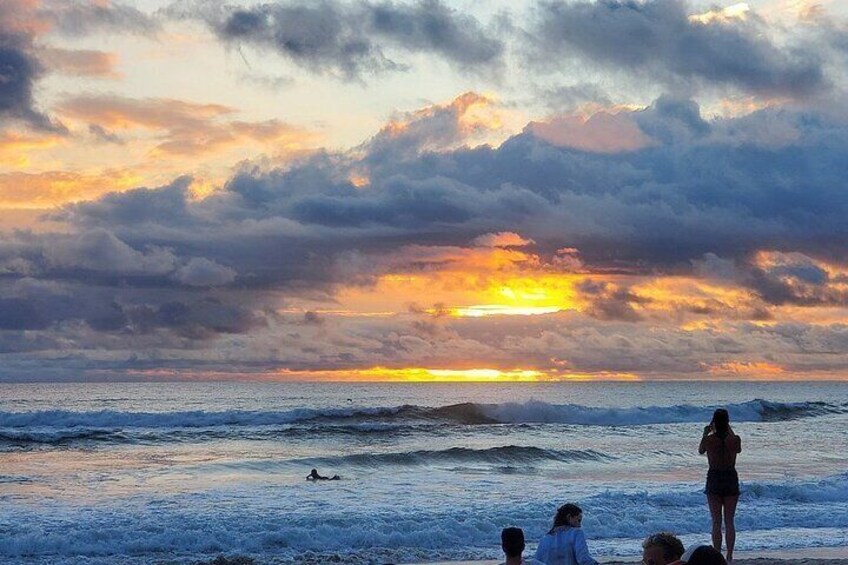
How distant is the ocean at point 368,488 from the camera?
714 inches

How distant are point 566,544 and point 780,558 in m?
8.58

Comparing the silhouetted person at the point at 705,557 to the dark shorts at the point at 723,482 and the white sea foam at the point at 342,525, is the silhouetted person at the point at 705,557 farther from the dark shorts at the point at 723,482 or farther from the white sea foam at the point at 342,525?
the white sea foam at the point at 342,525

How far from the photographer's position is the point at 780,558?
1619cm

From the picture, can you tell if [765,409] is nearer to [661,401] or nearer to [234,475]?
[661,401]

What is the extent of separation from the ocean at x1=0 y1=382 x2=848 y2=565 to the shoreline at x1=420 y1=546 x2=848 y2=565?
570 millimetres

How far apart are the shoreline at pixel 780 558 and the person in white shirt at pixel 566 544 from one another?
6.95 m

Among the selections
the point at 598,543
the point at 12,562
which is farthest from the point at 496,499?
the point at 12,562

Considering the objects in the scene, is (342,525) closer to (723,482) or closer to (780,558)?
(780,558)

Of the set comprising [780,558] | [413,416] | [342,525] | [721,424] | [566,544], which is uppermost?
[721,424]

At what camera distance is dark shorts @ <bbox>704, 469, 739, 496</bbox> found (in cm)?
1270

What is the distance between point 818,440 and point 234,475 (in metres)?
28.6

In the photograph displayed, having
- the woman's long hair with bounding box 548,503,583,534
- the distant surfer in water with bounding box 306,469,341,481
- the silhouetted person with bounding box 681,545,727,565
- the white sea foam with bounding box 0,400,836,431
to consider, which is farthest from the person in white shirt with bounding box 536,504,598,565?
the white sea foam with bounding box 0,400,836,431

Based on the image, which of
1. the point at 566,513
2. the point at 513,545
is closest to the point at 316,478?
the point at 566,513

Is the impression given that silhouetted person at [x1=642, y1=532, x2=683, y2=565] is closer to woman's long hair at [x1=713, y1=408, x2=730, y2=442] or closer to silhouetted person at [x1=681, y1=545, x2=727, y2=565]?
silhouetted person at [x1=681, y1=545, x2=727, y2=565]
